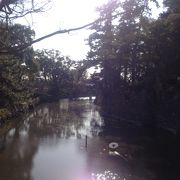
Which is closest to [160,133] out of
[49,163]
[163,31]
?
[163,31]

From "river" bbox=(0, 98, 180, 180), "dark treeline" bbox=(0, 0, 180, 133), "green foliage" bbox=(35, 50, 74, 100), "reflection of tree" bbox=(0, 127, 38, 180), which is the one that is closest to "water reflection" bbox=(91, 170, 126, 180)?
"river" bbox=(0, 98, 180, 180)

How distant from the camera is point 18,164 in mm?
18406

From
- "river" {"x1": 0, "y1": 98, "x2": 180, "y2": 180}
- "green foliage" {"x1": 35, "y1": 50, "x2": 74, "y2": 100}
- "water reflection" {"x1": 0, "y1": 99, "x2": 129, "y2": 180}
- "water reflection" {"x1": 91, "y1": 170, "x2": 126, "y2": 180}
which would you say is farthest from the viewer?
"green foliage" {"x1": 35, "y1": 50, "x2": 74, "y2": 100}

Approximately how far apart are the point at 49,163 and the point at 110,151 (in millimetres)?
4065

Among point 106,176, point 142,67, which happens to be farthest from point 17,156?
point 142,67

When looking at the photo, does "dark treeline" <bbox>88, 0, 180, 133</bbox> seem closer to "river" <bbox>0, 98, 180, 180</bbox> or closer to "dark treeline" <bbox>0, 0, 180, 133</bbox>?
"dark treeline" <bbox>0, 0, 180, 133</bbox>

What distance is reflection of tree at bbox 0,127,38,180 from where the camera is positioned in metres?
16.5

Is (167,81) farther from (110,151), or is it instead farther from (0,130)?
(0,130)

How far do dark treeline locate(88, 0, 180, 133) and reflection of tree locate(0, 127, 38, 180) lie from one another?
1004cm

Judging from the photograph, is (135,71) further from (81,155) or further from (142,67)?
(81,155)

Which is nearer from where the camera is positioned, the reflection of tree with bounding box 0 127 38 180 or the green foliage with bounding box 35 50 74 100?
the reflection of tree with bounding box 0 127 38 180

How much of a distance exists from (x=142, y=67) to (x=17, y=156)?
18.5 m

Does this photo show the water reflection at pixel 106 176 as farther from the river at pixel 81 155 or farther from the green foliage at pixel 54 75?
the green foliage at pixel 54 75

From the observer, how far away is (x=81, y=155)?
2002 centimetres
